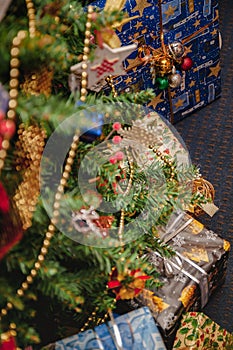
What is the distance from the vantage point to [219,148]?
6.95 ft

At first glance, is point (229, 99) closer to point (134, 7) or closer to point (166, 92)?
point (166, 92)

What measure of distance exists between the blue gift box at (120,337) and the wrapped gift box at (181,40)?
0.83 meters

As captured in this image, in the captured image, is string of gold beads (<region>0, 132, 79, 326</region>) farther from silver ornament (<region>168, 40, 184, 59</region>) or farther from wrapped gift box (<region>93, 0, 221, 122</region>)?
silver ornament (<region>168, 40, 184, 59</region>)

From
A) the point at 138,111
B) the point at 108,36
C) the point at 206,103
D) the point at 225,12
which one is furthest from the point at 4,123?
the point at 225,12

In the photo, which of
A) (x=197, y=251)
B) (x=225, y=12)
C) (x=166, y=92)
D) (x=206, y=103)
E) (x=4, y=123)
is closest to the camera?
(x=4, y=123)

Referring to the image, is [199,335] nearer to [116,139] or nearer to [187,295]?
[187,295]

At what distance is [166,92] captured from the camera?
1.97 meters

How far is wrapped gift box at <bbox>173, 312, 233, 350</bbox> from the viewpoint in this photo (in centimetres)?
147

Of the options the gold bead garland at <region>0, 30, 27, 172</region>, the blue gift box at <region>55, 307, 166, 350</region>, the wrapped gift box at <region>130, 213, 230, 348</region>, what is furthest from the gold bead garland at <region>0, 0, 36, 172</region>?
the wrapped gift box at <region>130, 213, 230, 348</region>

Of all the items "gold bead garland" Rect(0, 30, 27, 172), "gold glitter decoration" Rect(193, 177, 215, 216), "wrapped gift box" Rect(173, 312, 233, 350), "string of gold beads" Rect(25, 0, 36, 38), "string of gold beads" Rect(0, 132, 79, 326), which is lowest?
"wrapped gift box" Rect(173, 312, 233, 350)

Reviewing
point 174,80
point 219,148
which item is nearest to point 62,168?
point 174,80

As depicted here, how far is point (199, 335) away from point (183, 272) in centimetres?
17

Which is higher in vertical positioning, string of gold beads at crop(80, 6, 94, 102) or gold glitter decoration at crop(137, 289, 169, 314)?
string of gold beads at crop(80, 6, 94, 102)

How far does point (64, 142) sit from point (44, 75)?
0.10m
